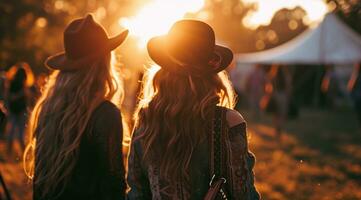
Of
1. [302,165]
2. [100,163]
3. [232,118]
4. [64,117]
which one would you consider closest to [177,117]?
[232,118]

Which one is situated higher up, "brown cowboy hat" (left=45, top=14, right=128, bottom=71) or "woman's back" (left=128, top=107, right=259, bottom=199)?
"brown cowboy hat" (left=45, top=14, right=128, bottom=71)

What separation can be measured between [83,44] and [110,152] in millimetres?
662

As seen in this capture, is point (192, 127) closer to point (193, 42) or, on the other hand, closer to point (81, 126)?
point (193, 42)

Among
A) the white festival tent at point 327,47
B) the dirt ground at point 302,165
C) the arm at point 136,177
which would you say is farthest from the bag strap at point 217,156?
the white festival tent at point 327,47

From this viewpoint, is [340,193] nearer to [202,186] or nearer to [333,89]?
[202,186]

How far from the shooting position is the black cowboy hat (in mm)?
2543

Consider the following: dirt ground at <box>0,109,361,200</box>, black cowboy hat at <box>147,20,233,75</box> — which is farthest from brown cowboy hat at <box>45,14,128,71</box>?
dirt ground at <box>0,109,361,200</box>

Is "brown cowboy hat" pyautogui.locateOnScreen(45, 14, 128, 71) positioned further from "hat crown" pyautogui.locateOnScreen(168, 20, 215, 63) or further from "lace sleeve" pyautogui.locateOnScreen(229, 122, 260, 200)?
"lace sleeve" pyautogui.locateOnScreen(229, 122, 260, 200)

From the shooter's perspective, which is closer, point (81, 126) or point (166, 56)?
point (166, 56)

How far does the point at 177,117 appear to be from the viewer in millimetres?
2543

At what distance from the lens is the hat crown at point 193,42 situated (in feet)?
8.36

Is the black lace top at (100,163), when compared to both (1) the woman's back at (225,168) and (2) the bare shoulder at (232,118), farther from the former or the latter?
(2) the bare shoulder at (232,118)

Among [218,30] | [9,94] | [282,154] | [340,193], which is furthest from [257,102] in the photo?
[218,30]

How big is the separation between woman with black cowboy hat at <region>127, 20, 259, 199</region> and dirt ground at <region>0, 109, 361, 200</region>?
1.54 meters
